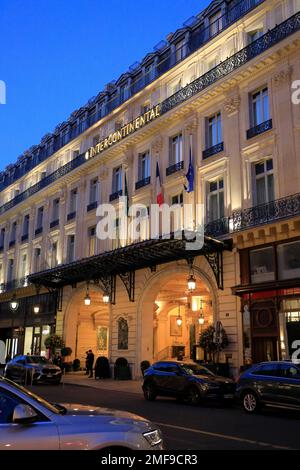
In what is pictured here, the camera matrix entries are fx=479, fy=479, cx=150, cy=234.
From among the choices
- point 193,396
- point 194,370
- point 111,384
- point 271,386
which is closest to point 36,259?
point 111,384

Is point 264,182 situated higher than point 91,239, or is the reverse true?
point 264,182

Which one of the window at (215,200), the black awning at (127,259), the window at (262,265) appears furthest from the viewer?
the window at (215,200)

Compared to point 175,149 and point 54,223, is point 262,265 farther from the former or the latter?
point 54,223

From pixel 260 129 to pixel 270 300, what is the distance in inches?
314

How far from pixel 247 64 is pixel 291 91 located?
2952mm

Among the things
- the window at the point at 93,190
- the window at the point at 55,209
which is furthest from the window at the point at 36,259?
the window at the point at 93,190

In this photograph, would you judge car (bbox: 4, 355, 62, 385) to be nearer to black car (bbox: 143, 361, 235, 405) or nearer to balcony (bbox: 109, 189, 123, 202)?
black car (bbox: 143, 361, 235, 405)

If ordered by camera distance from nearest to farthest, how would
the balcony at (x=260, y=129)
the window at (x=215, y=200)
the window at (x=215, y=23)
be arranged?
the balcony at (x=260, y=129) < the window at (x=215, y=200) < the window at (x=215, y=23)

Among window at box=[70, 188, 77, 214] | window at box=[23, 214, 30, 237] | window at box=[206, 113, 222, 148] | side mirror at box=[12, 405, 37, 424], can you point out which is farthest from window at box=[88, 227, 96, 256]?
side mirror at box=[12, 405, 37, 424]

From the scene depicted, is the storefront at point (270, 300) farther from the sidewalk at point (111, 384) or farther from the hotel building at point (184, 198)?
the sidewalk at point (111, 384)

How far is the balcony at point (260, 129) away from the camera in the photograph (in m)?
21.9

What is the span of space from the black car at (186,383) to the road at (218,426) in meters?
0.39

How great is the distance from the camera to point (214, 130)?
2530 cm

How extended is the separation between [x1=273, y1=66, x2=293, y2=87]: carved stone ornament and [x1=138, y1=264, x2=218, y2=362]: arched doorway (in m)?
9.86
